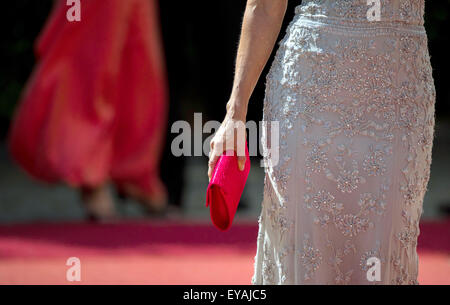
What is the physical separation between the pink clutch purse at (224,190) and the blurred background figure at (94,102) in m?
3.34

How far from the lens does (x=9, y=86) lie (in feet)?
21.2

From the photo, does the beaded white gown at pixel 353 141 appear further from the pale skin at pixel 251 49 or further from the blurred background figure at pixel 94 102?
the blurred background figure at pixel 94 102

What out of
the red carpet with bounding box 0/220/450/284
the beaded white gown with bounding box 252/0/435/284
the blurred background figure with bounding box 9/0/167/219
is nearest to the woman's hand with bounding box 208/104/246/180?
the beaded white gown with bounding box 252/0/435/284

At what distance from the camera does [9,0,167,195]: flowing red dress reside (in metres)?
4.86

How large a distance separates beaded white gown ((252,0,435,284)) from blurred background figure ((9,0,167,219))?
3294 millimetres

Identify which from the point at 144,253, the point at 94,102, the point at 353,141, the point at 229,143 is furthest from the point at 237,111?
the point at 94,102

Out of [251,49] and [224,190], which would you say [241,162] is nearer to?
[224,190]

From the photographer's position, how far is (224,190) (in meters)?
1.57

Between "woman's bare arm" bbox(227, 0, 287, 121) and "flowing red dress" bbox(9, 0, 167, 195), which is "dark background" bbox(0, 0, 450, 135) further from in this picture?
"woman's bare arm" bbox(227, 0, 287, 121)

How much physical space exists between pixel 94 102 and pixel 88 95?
0.05 meters
